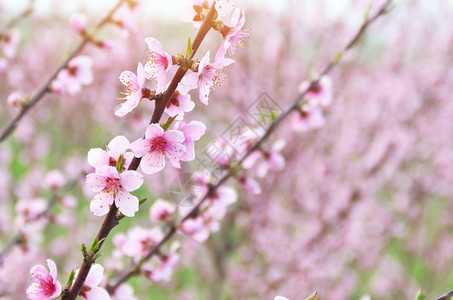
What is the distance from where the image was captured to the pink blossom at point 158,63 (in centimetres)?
112

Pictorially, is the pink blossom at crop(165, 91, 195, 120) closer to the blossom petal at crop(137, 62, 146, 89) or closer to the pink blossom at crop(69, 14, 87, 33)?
the blossom petal at crop(137, 62, 146, 89)

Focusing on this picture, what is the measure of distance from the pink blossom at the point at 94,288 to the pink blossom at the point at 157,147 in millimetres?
344

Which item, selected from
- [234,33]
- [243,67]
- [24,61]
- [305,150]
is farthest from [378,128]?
[24,61]

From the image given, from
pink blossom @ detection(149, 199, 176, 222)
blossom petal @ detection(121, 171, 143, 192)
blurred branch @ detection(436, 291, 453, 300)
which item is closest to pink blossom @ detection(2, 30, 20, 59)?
pink blossom @ detection(149, 199, 176, 222)

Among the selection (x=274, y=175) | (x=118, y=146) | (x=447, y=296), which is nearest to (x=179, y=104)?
(x=118, y=146)

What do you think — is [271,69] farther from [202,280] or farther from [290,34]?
[202,280]

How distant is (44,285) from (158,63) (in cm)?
72

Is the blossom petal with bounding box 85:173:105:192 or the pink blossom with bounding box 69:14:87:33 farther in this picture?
the pink blossom with bounding box 69:14:87:33

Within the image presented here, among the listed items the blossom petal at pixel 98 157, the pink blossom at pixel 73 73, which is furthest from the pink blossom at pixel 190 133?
the pink blossom at pixel 73 73

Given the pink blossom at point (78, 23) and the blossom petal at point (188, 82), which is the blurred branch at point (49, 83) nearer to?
the pink blossom at point (78, 23)

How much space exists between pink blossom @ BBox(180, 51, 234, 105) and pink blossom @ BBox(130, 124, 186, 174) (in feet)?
0.42

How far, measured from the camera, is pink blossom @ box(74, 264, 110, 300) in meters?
1.15

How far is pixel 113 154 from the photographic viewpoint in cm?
117

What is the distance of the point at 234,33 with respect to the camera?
1128 millimetres
